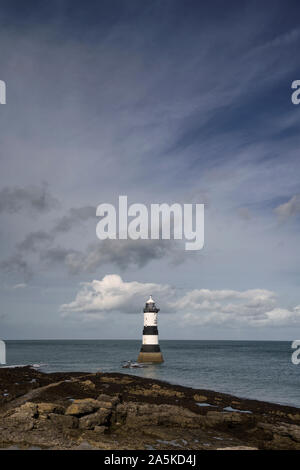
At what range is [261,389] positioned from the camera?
49688mm

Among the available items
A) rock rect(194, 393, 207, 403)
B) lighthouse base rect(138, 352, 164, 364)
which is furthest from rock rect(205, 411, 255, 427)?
lighthouse base rect(138, 352, 164, 364)

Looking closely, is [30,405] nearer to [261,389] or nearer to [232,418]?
[232,418]

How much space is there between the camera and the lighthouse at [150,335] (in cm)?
7119

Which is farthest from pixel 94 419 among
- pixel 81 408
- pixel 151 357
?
pixel 151 357

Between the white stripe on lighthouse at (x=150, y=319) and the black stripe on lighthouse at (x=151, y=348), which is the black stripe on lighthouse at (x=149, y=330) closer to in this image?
the white stripe on lighthouse at (x=150, y=319)

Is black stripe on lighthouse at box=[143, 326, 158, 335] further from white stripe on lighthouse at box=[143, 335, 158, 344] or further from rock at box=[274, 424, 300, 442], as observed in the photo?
rock at box=[274, 424, 300, 442]

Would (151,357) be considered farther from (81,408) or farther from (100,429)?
(100,429)

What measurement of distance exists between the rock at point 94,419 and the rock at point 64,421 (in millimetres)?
327

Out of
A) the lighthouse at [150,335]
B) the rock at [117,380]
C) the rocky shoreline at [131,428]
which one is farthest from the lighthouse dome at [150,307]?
the rocky shoreline at [131,428]

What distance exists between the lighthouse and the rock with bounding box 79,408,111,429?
50.1m
